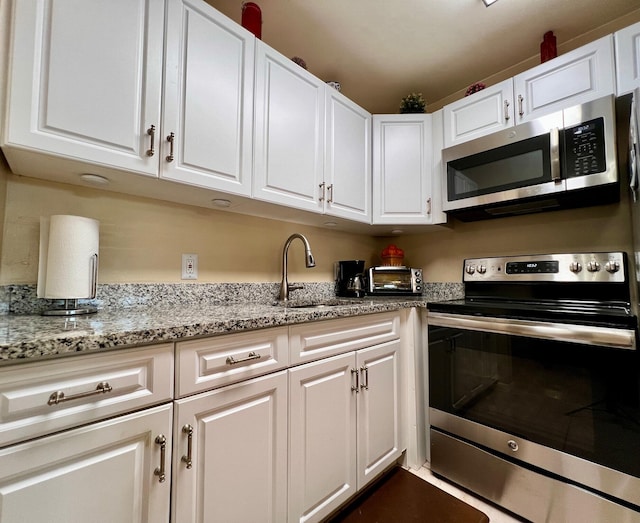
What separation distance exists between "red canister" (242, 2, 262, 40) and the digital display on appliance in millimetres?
1829

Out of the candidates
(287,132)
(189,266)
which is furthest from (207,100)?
(189,266)

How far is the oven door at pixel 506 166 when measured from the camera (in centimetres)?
146

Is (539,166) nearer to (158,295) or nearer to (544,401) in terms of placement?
(544,401)

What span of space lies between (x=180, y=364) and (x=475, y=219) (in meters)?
1.94

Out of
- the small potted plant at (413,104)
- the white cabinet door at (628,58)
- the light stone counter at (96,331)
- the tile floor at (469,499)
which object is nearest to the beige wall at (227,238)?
the light stone counter at (96,331)

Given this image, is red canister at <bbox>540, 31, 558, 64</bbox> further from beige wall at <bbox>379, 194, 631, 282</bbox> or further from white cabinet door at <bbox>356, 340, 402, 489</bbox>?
white cabinet door at <bbox>356, 340, 402, 489</bbox>

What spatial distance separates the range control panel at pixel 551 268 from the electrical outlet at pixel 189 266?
64.9 inches

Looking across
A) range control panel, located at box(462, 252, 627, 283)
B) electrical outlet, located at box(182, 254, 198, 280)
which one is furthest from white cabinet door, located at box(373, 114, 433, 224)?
electrical outlet, located at box(182, 254, 198, 280)

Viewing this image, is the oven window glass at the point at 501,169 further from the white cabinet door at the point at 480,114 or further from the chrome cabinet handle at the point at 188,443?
the chrome cabinet handle at the point at 188,443

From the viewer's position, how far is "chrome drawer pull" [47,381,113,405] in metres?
0.61

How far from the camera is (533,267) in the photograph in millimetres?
1671

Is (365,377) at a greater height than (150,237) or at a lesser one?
lesser

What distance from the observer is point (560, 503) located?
119 centimetres

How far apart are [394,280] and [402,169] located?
75 cm
